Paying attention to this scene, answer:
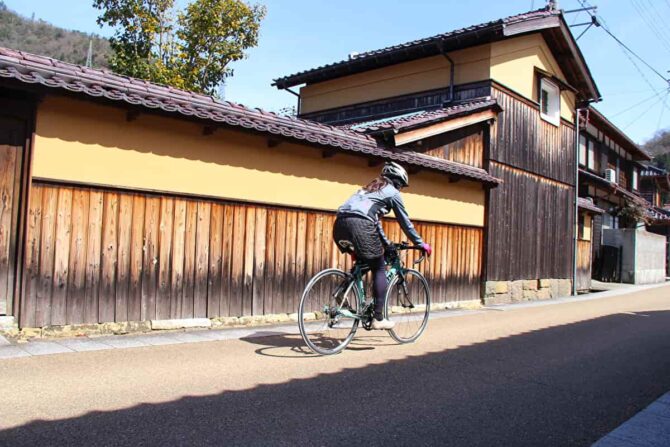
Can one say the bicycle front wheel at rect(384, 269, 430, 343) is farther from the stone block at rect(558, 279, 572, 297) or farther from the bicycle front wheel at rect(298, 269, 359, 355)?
the stone block at rect(558, 279, 572, 297)

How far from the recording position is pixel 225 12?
1502cm

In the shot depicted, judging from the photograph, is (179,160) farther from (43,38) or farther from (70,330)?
(43,38)

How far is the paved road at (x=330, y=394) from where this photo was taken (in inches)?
131

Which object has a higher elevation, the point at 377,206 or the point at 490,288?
the point at 377,206

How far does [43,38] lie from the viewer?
7131cm

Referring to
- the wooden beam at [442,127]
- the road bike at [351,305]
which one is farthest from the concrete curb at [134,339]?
the wooden beam at [442,127]

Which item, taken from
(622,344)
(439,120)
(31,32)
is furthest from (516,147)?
(31,32)

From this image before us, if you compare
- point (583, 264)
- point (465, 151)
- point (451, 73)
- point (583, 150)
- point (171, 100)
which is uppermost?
point (583, 150)

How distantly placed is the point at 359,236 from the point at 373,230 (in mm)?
174

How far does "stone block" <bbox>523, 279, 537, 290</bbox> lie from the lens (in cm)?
1420

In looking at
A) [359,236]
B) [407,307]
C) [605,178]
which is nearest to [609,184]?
[605,178]

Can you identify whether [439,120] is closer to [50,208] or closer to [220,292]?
[220,292]

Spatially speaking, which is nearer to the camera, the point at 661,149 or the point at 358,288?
the point at 358,288

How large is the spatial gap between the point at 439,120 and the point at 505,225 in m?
3.95
